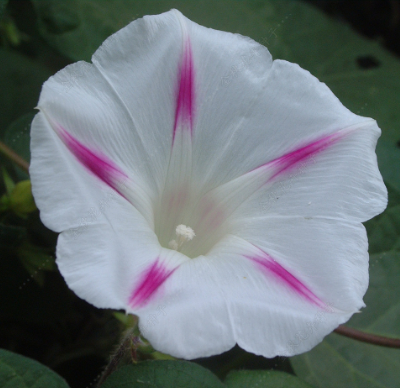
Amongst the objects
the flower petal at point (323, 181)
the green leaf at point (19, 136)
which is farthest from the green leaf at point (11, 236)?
the flower petal at point (323, 181)

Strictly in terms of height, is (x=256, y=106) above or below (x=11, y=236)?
above

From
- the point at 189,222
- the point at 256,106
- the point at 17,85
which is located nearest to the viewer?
the point at 256,106

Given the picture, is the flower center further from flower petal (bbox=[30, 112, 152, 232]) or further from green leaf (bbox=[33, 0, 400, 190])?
green leaf (bbox=[33, 0, 400, 190])

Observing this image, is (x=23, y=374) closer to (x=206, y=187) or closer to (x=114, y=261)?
(x=114, y=261)

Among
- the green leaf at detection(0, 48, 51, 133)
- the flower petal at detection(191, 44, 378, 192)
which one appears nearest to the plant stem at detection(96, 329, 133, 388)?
the flower petal at detection(191, 44, 378, 192)

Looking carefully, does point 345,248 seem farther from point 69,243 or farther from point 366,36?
point 366,36

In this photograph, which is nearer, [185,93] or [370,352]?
[185,93]

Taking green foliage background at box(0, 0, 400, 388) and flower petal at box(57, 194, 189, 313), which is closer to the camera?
flower petal at box(57, 194, 189, 313)

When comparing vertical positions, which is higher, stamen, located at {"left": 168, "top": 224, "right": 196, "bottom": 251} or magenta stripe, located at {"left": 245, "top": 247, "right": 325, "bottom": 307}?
magenta stripe, located at {"left": 245, "top": 247, "right": 325, "bottom": 307}

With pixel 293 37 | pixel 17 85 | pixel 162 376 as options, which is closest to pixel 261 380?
pixel 162 376
